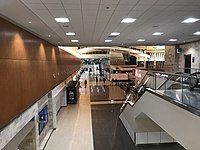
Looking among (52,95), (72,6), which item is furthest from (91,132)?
(72,6)

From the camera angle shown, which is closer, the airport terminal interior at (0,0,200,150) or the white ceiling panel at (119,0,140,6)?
the white ceiling panel at (119,0,140,6)

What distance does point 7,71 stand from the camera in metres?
5.01

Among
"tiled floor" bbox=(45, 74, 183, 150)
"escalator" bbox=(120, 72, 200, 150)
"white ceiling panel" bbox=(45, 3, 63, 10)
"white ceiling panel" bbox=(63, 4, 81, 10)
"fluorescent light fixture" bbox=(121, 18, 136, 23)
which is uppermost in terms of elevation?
"fluorescent light fixture" bbox=(121, 18, 136, 23)

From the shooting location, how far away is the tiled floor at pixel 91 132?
10.0m

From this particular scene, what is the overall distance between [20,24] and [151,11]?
3302 millimetres

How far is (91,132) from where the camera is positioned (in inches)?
468

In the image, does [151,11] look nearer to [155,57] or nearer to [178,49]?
[178,49]

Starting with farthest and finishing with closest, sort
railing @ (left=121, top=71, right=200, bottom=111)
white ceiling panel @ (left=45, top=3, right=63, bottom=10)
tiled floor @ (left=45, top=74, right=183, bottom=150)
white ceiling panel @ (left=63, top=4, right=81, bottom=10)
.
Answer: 1. tiled floor @ (left=45, top=74, right=183, bottom=150)
2. railing @ (left=121, top=71, right=200, bottom=111)
3. white ceiling panel @ (left=63, top=4, right=81, bottom=10)
4. white ceiling panel @ (left=45, top=3, right=63, bottom=10)

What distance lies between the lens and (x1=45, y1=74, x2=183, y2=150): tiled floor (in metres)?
10.0

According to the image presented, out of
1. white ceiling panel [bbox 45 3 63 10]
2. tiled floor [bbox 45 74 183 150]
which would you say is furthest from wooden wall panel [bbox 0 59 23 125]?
tiled floor [bbox 45 74 183 150]

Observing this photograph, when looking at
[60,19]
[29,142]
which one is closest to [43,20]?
[60,19]

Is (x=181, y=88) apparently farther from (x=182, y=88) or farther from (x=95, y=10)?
(x=95, y=10)

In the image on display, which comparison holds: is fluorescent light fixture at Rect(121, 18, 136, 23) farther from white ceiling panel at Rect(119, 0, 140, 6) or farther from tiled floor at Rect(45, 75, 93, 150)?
tiled floor at Rect(45, 75, 93, 150)

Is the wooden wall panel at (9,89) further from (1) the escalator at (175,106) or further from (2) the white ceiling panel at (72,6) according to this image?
(1) the escalator at (175,106)
